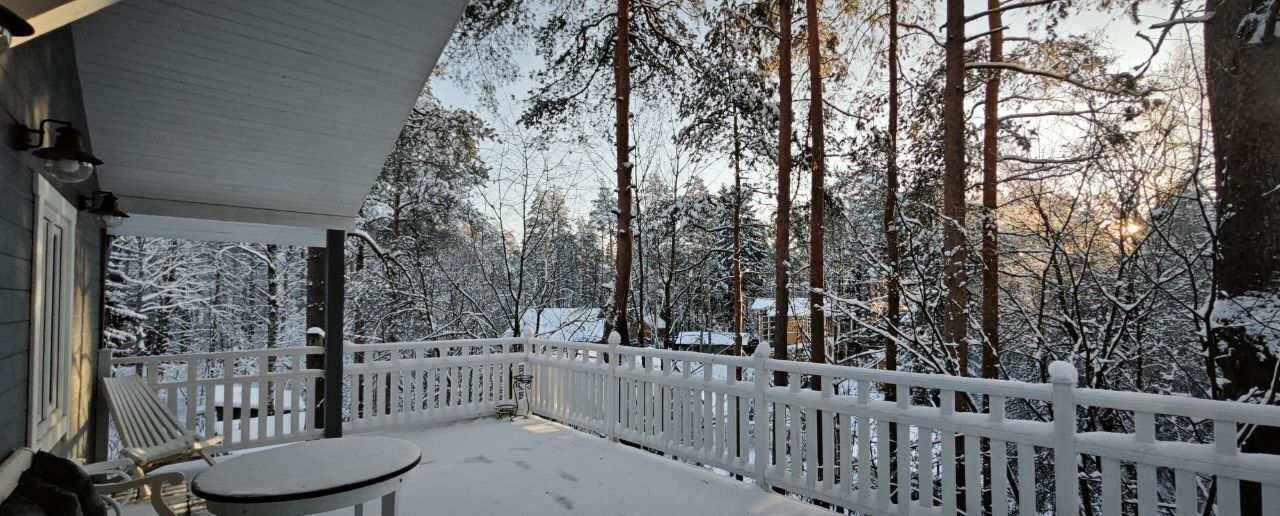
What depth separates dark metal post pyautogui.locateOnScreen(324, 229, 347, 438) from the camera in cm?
476

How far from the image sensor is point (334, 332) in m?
4.84

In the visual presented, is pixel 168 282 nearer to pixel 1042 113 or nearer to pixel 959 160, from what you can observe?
pixel 959 160

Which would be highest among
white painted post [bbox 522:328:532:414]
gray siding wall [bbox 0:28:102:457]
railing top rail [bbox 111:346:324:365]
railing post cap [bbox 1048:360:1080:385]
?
gray siding wall [bbox 0:28:102:457]

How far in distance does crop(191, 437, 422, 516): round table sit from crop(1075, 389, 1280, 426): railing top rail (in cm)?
276

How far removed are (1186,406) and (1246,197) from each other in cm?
167

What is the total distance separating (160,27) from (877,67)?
7682 millimetres

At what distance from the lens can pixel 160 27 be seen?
2873mm

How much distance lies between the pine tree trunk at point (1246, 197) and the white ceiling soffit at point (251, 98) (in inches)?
158

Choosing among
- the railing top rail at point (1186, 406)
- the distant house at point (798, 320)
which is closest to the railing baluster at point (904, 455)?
the railing top rail at point (1186, 406)

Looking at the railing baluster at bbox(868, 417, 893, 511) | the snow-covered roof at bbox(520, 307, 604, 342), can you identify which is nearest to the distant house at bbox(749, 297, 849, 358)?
the railing baluster at bbox(868, 417, 893, 511)

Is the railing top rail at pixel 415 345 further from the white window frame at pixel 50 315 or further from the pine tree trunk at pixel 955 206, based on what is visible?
the pine tree trunk at pixel 955 206

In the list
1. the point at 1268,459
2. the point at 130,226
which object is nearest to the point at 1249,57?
the point at 1268,459

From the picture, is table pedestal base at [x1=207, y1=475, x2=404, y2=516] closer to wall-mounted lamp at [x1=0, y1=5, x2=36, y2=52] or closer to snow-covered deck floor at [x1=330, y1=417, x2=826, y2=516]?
snow-covered deck floor at [x1=330, y1=417, x2=826, y2=516]

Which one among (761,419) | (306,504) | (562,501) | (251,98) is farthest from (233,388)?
(761,419)
